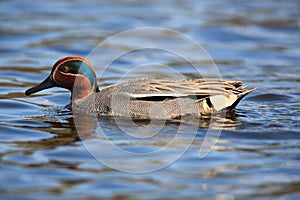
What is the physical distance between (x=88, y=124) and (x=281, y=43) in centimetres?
676

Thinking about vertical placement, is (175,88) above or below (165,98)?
above

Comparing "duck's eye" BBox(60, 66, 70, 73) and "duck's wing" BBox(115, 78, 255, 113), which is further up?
"duck's eye" BBox(60, 66, 70, 73)

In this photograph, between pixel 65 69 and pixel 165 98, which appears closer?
pixel 165 98

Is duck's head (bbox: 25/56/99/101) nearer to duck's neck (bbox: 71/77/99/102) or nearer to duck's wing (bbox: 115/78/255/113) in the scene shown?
duck's neck (bbox: 71/77/99/102)

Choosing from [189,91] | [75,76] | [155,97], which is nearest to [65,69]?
[75,76]

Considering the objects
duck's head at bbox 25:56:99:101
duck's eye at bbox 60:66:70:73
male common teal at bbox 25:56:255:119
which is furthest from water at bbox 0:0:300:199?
duck's eye at bbox 60:66:70:73

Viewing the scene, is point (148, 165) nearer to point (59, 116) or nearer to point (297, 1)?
point (59, 116)

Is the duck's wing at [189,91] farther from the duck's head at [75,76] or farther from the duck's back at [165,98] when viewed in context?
the duck's head at [75,76]

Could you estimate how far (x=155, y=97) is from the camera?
816cm

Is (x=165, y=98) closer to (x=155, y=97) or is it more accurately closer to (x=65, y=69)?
(x=155, y=97)

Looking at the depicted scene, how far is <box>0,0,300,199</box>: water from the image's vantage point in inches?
241

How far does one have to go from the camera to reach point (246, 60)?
1255 centimetres

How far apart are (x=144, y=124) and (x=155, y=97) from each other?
14.1 inches

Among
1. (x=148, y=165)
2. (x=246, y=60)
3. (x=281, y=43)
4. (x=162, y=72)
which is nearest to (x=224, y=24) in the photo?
(x=281, y=43)
